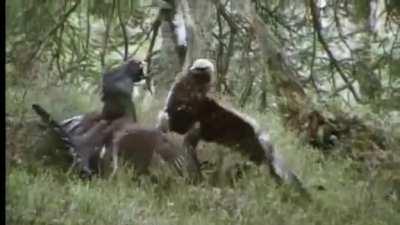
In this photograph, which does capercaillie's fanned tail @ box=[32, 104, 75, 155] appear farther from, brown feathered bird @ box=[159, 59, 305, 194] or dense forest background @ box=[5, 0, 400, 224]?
brown feathered bird @ box=[159, 59, 305, 194]

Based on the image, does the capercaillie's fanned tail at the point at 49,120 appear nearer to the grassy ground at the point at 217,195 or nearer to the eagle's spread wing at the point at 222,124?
the grassy ground at the point at 217,195

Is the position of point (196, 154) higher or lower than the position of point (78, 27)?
lower

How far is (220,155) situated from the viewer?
4.50ft

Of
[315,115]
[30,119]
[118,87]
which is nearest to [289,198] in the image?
[315,115]

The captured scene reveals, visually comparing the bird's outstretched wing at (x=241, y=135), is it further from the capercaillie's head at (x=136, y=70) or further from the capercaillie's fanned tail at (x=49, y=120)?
the capercaillie's fanned tail at (x=49, y=120)

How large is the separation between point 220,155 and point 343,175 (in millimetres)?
241

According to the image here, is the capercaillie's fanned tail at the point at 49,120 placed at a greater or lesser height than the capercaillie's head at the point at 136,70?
lesser

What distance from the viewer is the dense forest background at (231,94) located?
1330 mm

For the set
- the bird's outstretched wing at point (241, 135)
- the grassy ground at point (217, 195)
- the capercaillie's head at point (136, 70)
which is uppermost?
the capercaillie's head at point (136, 70)

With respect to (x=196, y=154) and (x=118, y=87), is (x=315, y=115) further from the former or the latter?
(x=118, y=87)

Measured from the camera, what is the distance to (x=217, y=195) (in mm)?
1348

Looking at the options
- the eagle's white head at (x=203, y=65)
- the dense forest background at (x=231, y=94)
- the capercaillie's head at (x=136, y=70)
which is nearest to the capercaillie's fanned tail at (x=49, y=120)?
the dense forest background at (x=231, y=94)

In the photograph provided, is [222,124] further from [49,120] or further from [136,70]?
[49,120]
